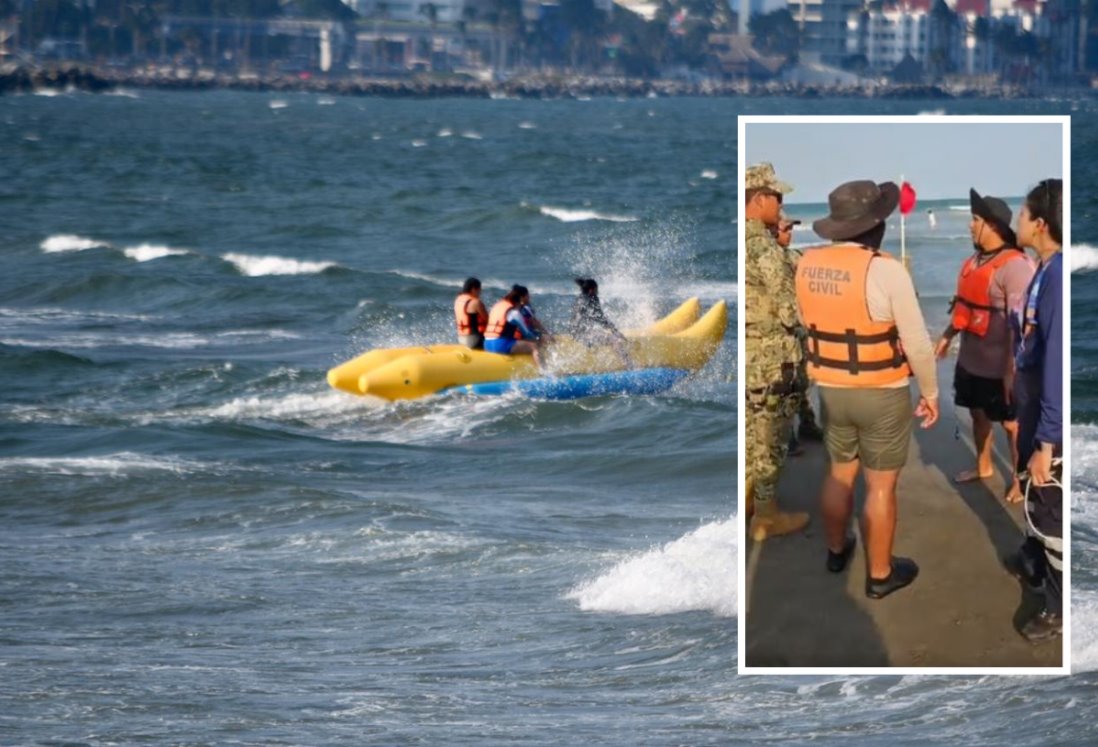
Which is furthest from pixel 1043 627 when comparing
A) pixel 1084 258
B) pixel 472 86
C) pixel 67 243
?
pixel 472 86

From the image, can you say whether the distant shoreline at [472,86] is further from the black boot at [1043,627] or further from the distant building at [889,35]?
the black boot at [1043,627]

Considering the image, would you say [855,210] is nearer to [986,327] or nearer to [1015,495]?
[986,327]

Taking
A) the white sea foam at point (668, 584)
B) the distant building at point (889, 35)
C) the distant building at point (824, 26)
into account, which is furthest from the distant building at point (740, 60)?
the white sea foam at point (668, 584)

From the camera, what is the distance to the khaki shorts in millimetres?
4867

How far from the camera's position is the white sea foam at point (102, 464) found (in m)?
14.8

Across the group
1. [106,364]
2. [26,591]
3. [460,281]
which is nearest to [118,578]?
[26,591]

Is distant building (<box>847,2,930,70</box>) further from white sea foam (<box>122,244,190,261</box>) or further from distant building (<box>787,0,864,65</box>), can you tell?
white sea foam (<box>122,244,190,261</box>)

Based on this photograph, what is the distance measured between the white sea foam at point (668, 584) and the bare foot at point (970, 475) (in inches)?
206

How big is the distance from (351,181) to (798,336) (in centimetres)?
5050

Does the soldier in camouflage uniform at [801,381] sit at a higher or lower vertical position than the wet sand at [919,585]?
higher

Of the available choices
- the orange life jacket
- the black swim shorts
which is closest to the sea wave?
the orange life jacket

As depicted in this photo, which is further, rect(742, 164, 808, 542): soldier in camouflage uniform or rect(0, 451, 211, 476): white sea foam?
rect(0, 451, 211, 476): white sea foam

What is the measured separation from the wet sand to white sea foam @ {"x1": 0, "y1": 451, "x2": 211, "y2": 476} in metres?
10.2

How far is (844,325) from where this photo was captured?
480 cm
